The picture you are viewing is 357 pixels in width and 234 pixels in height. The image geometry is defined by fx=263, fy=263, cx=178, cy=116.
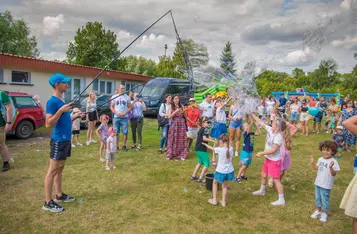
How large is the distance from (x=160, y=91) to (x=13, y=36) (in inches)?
1212

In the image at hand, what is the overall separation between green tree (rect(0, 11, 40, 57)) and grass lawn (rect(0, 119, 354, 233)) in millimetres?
34790

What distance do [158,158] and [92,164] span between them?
1930mm

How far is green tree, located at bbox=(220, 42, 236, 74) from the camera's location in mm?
6766

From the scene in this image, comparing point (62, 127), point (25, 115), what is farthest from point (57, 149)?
point (25, 115)

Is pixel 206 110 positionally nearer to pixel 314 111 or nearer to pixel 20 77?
pixel 314 111

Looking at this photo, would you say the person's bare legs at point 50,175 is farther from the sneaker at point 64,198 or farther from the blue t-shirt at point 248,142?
the blue t-shirt at point 248,142

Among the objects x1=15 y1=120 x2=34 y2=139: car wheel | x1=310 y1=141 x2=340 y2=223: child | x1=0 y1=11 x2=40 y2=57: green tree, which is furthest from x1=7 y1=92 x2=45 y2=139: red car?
x1=0 y1=11 x2=40 y2=57: green tree

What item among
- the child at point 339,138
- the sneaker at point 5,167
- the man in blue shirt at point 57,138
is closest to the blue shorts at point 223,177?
the man in blue shirt at point 57,138

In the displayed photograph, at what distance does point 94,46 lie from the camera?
33031mm

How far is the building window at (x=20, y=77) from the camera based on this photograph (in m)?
15.1

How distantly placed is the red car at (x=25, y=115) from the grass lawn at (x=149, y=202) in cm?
253

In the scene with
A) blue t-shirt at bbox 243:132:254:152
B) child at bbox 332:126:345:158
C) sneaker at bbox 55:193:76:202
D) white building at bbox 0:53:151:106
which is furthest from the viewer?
white building at bbox 0:53:151:106

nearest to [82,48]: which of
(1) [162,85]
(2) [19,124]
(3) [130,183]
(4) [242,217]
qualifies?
(1) [162,85]

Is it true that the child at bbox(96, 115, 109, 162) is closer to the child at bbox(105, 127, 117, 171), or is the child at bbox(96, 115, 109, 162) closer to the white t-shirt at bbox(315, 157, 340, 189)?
the child at bbox(105, 127, 117, 171)
